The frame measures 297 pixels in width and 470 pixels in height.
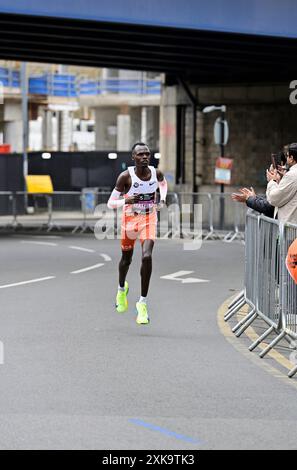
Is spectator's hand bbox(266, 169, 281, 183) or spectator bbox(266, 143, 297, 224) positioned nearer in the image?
spectator bbox(266, 143, 297, 224)

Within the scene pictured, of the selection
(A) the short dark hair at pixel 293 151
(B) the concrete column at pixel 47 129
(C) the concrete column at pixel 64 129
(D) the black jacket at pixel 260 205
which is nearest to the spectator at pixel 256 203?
(D) the black jacket at pixel 260 205

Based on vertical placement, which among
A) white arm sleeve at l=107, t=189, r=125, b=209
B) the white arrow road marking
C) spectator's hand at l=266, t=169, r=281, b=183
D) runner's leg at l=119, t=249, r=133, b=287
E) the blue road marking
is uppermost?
spectator's hand at l=266, t=169, r=281, b=183

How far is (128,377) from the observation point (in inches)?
357

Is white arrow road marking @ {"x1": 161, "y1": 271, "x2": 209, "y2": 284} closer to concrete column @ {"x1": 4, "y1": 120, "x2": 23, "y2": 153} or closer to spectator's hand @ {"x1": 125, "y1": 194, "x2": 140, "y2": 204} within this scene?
spectator's hand @ {"x1": 125, "y1": 194, "x2": 140, "y2": 204}

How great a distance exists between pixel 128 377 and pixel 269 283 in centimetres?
255

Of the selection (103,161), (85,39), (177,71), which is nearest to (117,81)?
(103,161)

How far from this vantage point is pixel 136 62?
3167cm

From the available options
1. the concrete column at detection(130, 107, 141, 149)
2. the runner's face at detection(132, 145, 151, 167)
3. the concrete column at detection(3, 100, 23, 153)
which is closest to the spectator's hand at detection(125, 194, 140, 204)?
the runner's face at detection(132, 145, 151, 167)

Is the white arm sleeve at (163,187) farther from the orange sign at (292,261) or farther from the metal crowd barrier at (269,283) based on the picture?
the orange sign at (292,261)

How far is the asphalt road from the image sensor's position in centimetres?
703

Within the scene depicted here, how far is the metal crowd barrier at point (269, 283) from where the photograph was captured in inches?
392

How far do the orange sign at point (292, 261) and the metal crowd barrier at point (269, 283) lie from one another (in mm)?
481

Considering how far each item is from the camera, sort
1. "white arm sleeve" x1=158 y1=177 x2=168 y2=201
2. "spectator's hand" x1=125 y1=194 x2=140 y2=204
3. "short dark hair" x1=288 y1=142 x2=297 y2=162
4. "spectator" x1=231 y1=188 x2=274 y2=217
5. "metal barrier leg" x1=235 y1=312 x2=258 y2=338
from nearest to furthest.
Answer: "short dark hair" x1=288 y1=142 x2=297 y2=162 < "metal barrier leg" x1=235 y1=312 x2=258 y2=338 < "spectator" x1=231 y1=188 x2=274 y2=217 < "spectator's hand" x1=125 y1=194 x2=140 y2=204 < "white arm sleeve" x1=158 y1=177 x2=168 y2=201

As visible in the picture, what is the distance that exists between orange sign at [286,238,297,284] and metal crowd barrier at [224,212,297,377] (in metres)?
0.48
